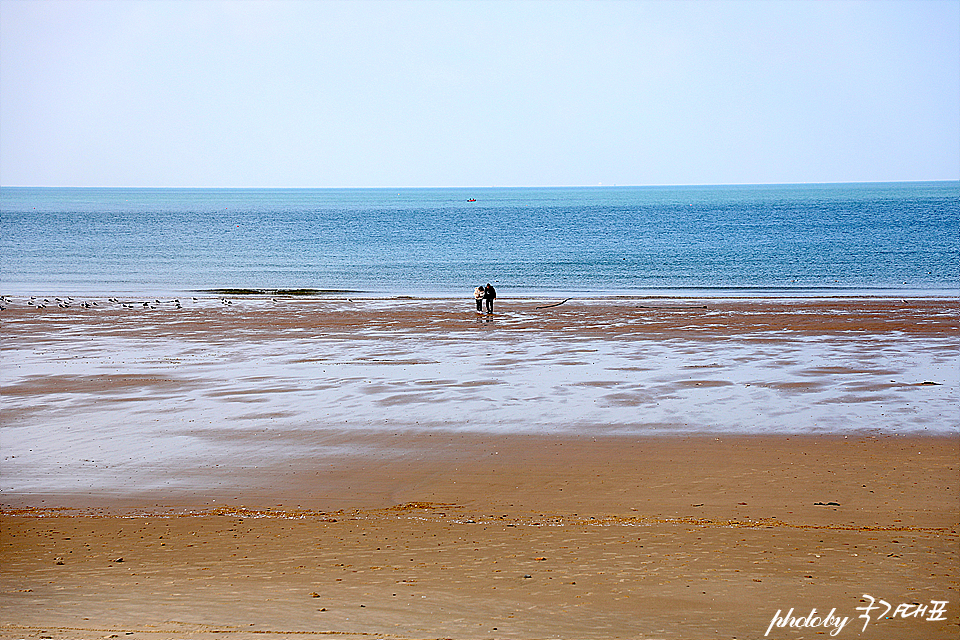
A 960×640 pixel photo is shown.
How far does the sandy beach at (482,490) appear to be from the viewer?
23.0ft

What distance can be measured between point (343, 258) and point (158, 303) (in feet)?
92.7

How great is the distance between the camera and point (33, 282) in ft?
147

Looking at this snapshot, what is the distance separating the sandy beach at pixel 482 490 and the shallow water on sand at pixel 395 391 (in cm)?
8

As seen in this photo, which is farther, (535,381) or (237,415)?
(535,381)

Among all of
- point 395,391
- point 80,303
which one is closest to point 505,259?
point 80,303

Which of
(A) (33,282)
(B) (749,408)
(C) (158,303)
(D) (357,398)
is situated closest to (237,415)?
(D) (357,398)

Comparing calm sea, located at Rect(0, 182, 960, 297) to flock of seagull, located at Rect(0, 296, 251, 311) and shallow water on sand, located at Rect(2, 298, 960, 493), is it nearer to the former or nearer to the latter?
flock of seagull, located at Rect(0, 296, 251, 311)

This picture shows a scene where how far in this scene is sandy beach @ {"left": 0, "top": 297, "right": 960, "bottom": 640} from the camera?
7012 mm

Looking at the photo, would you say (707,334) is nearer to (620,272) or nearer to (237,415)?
(237,415)

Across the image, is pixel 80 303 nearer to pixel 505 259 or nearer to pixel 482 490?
pixel 482 490

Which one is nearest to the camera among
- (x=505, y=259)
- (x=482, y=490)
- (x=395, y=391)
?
(x=482, y=490)

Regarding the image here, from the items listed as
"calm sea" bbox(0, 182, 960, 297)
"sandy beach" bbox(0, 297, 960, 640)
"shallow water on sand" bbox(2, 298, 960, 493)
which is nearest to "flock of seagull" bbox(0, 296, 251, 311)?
"calm sea" bbox(0, 182, 960, 297)

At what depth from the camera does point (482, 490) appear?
10.6 meters

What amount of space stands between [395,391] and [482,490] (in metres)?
6.02
